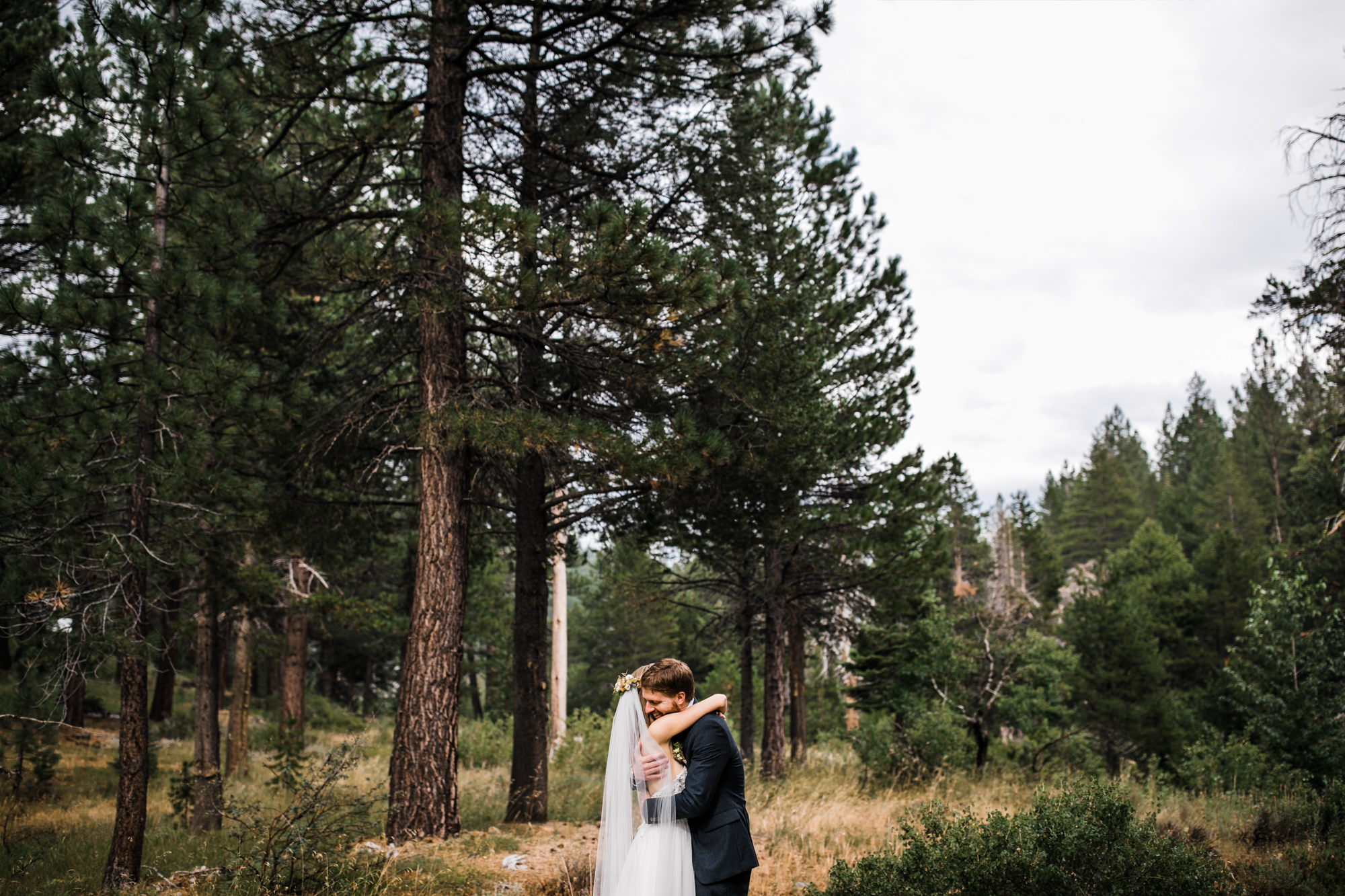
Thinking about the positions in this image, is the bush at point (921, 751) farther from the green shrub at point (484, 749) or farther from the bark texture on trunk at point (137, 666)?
the bark texture on trunk at point (137, 666)

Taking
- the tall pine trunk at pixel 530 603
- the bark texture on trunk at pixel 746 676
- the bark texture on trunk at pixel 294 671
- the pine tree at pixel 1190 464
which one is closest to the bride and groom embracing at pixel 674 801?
the tall pine trunk at pixel 530 603

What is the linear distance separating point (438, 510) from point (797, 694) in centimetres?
1186

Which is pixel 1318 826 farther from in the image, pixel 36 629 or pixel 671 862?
pixel 36 629

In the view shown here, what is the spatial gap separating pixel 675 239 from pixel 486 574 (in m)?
18.3

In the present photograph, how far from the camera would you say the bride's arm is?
12.9ft

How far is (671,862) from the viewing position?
3.78 metres

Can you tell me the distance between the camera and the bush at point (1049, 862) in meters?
5.16

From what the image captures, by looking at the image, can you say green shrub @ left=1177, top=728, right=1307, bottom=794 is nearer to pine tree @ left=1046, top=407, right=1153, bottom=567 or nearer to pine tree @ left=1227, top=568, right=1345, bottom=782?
pine tree @ left=1227, top=568, right=1345, bottom=782

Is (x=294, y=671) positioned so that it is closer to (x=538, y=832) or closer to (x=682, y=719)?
(x=538, y=832)

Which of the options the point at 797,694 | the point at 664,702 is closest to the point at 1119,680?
the point at 797,694

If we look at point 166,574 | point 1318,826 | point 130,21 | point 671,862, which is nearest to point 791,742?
point 1318,826

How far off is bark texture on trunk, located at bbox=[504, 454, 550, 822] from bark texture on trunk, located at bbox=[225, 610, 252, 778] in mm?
6594

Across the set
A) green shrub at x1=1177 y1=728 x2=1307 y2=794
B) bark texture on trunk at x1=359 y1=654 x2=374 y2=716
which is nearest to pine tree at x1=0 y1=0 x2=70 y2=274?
green shrub at x1=1177 y1=728 x2=1307 y2=794

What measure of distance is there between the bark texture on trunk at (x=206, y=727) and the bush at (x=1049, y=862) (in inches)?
344
